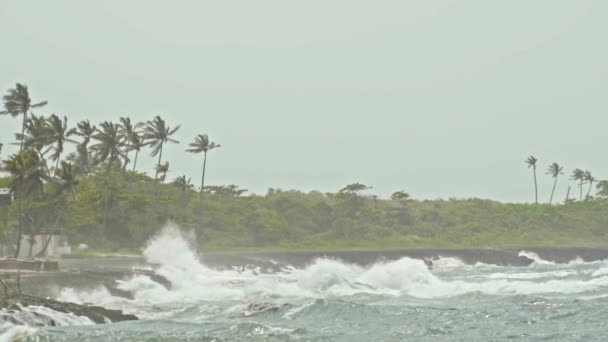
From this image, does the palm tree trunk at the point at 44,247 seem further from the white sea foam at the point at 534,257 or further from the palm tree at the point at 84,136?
the white sea foam at the point at 534,257

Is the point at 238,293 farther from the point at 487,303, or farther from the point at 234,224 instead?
the point at 234,224

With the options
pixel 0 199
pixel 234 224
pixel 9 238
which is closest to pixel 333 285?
pixel 0 199

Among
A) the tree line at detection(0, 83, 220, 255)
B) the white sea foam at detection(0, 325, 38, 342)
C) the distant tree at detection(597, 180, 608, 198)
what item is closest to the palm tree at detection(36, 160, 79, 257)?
the tree line at detection(0, 83, 220, 255)

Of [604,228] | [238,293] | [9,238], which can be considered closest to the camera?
[238,293]

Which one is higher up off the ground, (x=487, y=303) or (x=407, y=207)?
(x=407, y=207)

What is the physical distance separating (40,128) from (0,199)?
13.2m

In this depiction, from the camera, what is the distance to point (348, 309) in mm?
30062

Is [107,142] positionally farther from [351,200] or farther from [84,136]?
[351,200]

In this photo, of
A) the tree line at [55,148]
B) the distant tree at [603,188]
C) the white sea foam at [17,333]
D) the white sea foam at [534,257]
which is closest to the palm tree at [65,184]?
the tree line at [55,148]

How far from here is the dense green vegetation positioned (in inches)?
2645

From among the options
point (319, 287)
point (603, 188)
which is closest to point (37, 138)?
point (319, 287)

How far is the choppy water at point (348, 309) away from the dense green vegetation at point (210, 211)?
1612 cm

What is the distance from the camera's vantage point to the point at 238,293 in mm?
40344

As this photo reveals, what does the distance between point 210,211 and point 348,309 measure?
61.4 m
